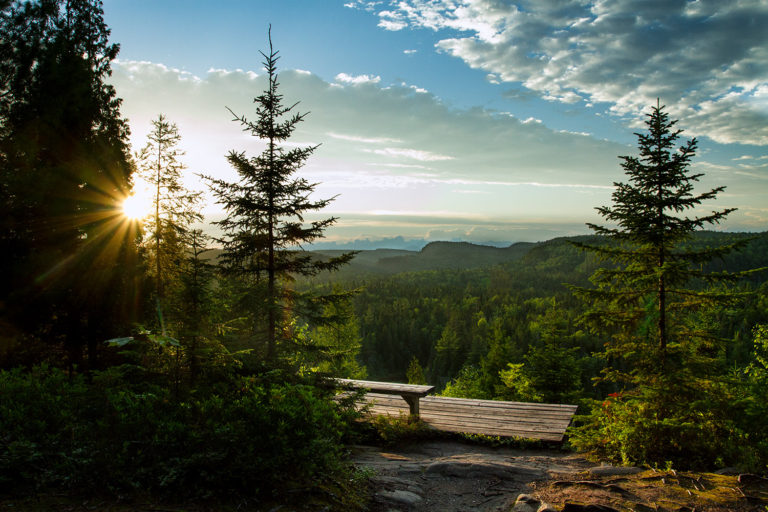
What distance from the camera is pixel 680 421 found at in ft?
21.8

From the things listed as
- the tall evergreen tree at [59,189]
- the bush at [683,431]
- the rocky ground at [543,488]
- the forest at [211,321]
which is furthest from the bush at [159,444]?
the tall evergreen tree at [59,189]

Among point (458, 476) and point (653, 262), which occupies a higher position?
point (653, 262)

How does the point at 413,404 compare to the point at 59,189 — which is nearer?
the point at 413,404

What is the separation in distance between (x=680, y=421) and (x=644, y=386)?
0.75m

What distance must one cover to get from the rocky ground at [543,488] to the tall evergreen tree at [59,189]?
8.79 m

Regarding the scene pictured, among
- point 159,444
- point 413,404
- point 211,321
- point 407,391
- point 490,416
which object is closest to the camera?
point 159,444

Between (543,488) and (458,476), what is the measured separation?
1.23m

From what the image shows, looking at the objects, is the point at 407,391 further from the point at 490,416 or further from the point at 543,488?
the point at 543,488

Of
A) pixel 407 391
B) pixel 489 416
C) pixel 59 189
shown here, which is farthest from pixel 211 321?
pixel 59 189

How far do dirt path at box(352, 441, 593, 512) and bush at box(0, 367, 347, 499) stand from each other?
128 centimetres

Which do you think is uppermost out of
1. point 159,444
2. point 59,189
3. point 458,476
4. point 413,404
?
point 59,189

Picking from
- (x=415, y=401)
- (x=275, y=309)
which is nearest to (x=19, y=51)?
(x=275, y=309)

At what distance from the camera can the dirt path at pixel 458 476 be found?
16.3 ft

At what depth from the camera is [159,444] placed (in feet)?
12.6
